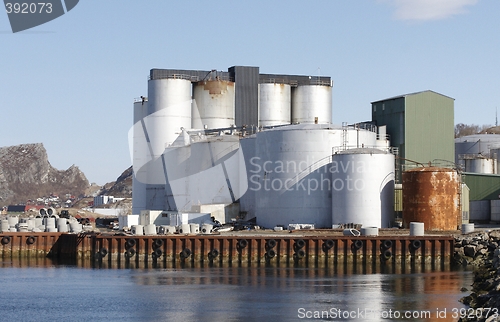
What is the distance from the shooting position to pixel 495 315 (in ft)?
102

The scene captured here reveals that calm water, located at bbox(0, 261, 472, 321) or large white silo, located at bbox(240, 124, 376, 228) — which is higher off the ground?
large white silo, located at bbox(240, 124, 376, 228)

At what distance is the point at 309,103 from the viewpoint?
9319cm

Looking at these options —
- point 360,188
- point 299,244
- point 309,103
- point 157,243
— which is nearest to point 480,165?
point 309,103

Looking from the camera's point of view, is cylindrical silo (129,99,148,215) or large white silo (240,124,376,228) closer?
large white silo (240,124,376,228)

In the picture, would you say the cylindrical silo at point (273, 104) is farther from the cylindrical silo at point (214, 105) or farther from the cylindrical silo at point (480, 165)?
the cylindrical silo at point (480, 165)

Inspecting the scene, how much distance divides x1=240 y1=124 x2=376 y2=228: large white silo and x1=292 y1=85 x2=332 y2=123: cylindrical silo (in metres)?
21.0

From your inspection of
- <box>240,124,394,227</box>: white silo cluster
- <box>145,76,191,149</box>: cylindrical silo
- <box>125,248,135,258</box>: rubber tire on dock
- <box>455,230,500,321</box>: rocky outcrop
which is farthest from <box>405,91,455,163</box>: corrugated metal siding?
<box>125,248,135,258</box>: rubber tire on dock

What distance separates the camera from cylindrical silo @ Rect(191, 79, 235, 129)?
8938 cm

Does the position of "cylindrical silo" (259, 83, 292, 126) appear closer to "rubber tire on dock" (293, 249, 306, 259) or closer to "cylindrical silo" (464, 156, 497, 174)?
"cylindrical silo" (464, 156, 497, 174)

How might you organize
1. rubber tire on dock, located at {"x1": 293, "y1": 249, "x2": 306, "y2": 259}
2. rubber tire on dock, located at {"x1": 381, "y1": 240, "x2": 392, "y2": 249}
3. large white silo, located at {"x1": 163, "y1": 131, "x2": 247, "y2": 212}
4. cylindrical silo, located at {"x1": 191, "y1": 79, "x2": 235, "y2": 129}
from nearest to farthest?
1. rubber tire on dock, located at {"x1": 381, "y1": 240, "x2": 392, "y2": 249}
2. rubber tire on dock, located at {"x1": 293, "y1": 249, "x2": 306, "y2": 259}
3. large white silo, located at {"x1": 163, "y1": 131, "x2": 247, "y2": 212}
4. cylindrical silo, located at {"x1": 191, "y1": 79, "x2": 235, "y2": 129}

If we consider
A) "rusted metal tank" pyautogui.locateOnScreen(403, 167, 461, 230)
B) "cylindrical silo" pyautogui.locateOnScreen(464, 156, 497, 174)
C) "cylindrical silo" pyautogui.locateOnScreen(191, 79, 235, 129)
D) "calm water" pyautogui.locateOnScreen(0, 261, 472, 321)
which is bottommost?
"calm water" pyautogui.locateOnScreen(0, 261, 472, 321)

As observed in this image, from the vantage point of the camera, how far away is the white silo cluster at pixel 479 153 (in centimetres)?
8669

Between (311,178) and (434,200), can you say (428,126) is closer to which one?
(434,200)

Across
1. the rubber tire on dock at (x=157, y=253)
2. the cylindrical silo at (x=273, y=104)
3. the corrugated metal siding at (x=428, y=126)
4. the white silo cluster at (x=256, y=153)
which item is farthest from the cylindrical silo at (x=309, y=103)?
the rubber tire on dock at (x=157, y=253)
